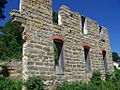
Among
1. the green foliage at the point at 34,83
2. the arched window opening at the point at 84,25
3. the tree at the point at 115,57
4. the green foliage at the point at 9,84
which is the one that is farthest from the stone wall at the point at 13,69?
the tree at the point at 115,57

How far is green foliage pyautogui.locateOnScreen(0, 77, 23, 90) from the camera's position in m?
8.11

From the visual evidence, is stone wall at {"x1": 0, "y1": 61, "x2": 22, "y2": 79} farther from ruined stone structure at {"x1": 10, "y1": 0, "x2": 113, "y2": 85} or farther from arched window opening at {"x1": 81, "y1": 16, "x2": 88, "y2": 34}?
arched window opening at {"x1": 81, "y1": 16, "x2": 88, "y2": 34}

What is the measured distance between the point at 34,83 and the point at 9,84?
113cm

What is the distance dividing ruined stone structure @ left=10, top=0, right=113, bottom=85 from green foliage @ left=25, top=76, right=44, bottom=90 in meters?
0.31

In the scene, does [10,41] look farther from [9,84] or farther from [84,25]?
[9,84]

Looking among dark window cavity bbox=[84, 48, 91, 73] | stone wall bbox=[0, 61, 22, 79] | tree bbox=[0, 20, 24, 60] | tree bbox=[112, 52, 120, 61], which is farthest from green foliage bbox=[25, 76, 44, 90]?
tree bbox=[112, 52, 120, 61]

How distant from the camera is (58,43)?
37.9ft

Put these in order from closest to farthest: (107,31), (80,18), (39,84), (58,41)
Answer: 1. (39,84)
2. (58,41)
3. (80,18)
4. (107,31)

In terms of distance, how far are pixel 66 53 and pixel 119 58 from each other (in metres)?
76.8

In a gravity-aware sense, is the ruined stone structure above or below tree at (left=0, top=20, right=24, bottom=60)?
below

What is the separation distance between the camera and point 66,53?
11.6m

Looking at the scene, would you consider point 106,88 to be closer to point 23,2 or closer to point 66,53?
point 66,53

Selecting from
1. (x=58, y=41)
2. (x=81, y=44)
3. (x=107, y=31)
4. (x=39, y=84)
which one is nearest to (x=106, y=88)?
(x=81, y=44)

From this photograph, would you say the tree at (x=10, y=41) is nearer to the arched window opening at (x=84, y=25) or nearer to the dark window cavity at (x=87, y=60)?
the arched window opening at (x=84, y=25)
